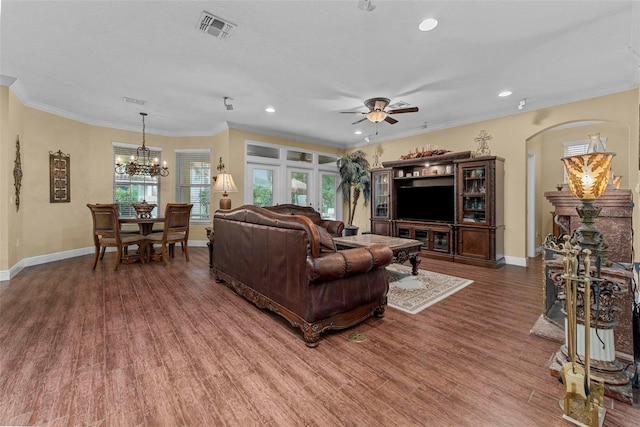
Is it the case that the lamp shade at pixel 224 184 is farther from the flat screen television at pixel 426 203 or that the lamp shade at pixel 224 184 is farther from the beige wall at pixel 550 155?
the beige wall at pixel 550 155

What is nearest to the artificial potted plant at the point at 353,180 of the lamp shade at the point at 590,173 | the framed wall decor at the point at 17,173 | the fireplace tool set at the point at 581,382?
the lamp shade at the point at 590,173

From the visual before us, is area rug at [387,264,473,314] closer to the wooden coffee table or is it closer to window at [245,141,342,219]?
the wooden coffee table

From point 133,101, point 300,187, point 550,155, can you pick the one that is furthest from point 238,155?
point 550,155

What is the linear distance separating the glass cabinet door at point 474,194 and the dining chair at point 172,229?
5073mm

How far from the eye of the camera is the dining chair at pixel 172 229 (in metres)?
4.72

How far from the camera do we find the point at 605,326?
5.37 feet

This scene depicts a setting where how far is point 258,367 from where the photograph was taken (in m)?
1.88

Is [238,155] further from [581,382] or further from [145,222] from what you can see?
[581,382]

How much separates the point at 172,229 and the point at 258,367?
3.81 meters

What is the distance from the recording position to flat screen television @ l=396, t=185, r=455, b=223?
533 centimetres

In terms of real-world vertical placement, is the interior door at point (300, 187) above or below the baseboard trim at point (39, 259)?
Answer: above

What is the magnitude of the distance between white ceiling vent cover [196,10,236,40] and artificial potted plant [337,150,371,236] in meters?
4.95

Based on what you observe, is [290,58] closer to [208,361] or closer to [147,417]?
[208,361]

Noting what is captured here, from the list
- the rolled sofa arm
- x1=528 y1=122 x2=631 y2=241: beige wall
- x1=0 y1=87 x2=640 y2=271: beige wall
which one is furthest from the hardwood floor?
x1=528 y1=122 x2=631 y2=241: beige wall
